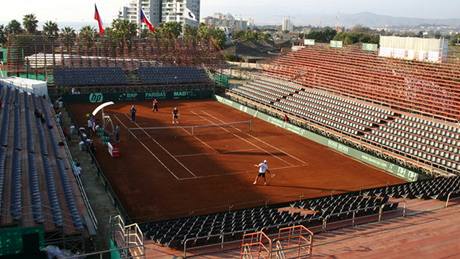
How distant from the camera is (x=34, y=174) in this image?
1823 cm

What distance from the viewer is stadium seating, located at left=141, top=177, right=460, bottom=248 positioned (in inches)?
555

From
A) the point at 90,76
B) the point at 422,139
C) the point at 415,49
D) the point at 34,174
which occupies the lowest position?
the point at 422,139

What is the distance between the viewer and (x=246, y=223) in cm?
1531

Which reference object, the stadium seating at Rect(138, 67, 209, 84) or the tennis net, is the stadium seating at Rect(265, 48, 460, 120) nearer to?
the stadium seating at Rect(138, 67, 209, 84)

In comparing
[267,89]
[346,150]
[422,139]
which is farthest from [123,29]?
[422,139]

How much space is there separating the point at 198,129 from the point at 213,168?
10314 millimetres

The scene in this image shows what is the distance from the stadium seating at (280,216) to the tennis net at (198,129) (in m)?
16.9

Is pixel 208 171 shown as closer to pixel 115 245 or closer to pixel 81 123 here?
pixel 115 245

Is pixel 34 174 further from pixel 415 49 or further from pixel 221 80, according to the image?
pixel 221 80

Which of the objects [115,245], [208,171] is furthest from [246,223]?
[208,171]

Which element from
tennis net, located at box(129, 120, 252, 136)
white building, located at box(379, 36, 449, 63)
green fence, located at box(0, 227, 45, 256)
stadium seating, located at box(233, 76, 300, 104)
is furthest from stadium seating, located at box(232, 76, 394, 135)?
green fence, located at box(0, 227, 45, 256)

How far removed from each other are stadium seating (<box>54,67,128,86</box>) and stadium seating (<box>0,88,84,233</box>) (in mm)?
19186

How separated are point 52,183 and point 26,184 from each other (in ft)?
3.32

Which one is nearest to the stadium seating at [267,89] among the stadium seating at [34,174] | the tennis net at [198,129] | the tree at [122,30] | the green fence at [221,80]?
the green fence at [221,80]
